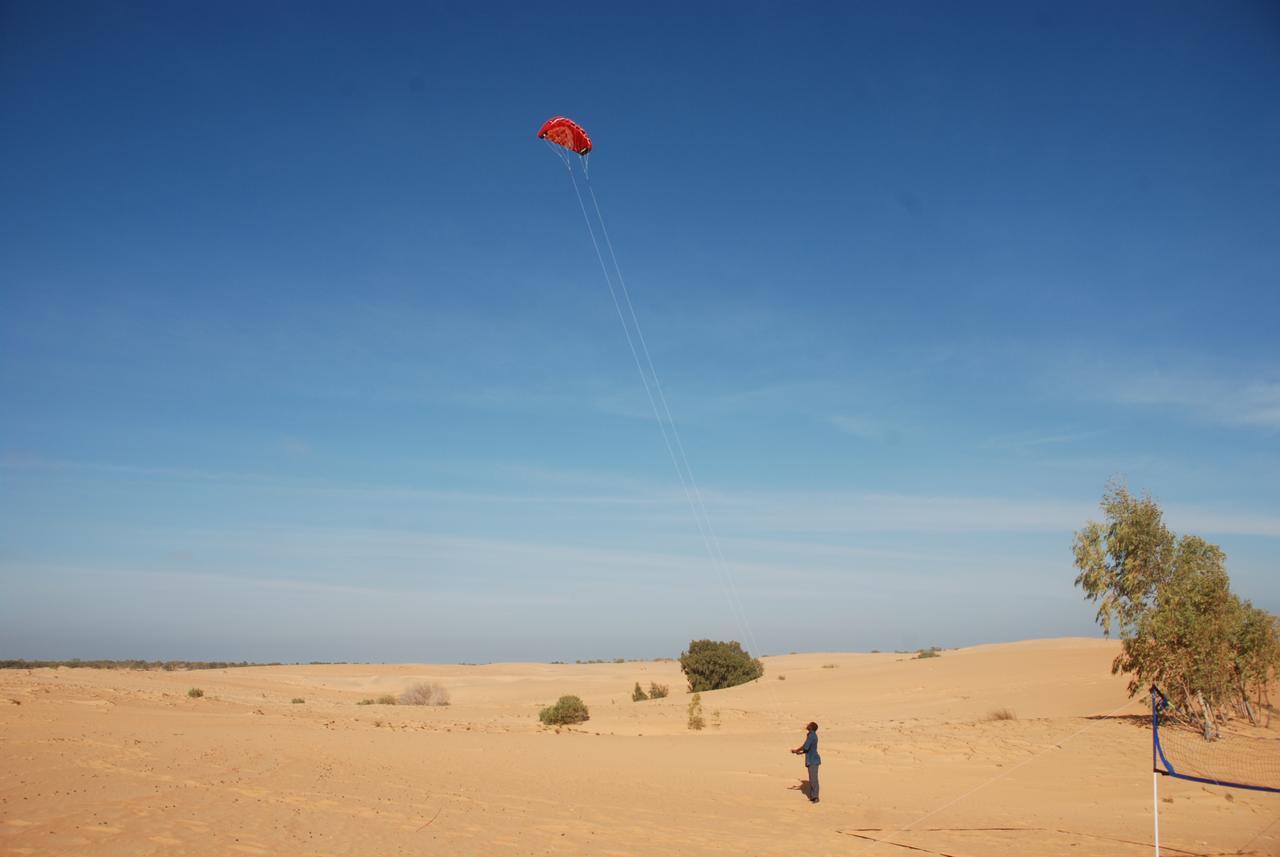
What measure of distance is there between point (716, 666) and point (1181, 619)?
26392 mm

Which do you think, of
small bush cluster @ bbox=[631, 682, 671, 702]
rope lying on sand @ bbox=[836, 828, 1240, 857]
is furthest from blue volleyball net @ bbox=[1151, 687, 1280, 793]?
small bush cluster @ bbox=[631, 682, 671, 702]

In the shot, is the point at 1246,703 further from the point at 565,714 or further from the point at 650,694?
the point at 650,694

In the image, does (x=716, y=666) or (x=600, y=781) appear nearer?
(x=600, y=781)

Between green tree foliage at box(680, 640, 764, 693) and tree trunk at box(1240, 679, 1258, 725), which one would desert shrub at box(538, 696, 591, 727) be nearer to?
green tree foliage at box(680, 640, 764, 693)

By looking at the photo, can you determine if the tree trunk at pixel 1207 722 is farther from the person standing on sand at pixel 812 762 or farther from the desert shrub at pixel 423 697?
the desert shrub at pixel 423 697

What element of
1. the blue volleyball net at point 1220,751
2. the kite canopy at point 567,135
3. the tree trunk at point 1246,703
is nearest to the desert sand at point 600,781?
the blue volleyball net at point 1220,751

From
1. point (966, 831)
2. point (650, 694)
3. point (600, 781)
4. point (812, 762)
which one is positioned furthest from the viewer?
point (650, 694)

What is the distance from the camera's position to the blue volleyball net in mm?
17625

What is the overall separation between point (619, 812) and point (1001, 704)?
858 inches

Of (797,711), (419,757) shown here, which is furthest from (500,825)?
(797,711)

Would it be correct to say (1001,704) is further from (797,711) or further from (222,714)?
(222,714)

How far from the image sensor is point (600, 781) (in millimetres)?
17672

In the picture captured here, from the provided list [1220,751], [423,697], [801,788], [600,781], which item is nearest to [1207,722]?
[1220,751]

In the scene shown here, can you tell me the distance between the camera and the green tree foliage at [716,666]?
1752 inches
